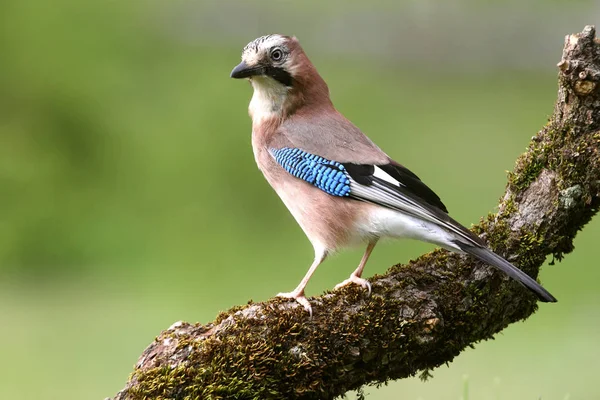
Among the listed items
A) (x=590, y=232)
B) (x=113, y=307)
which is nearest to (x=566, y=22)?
(x=590, y=232)

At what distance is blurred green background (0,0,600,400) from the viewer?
9.71m

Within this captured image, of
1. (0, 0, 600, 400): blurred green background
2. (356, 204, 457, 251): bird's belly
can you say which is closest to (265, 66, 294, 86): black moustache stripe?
(356, 204, 457, 251): bird's belly

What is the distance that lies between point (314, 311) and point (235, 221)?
25.5ft

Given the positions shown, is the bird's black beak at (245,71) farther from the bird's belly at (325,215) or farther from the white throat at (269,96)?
the bird's belly at (325,215)

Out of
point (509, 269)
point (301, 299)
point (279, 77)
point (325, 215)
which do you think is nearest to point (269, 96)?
point (279, 77)

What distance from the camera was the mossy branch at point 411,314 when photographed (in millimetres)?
4246

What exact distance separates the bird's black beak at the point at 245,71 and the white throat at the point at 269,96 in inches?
4.3

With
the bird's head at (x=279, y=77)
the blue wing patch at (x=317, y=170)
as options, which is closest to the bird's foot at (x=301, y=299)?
the blue wing patch at (x=317, y=170)

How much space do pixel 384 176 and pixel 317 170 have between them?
0.43m

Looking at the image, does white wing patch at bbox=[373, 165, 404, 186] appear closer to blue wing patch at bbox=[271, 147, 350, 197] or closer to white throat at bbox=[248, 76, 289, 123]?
blue wing patch at bbox=[271, 147, 350, 197]

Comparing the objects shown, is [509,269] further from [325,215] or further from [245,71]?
[245,71]

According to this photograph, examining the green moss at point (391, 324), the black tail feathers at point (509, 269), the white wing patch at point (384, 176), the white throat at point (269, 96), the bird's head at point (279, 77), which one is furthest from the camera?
the white throat at point (269, 96)

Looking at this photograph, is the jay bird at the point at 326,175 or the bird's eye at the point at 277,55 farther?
the bird's eye at the point at 277,55

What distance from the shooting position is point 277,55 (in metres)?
5.60
